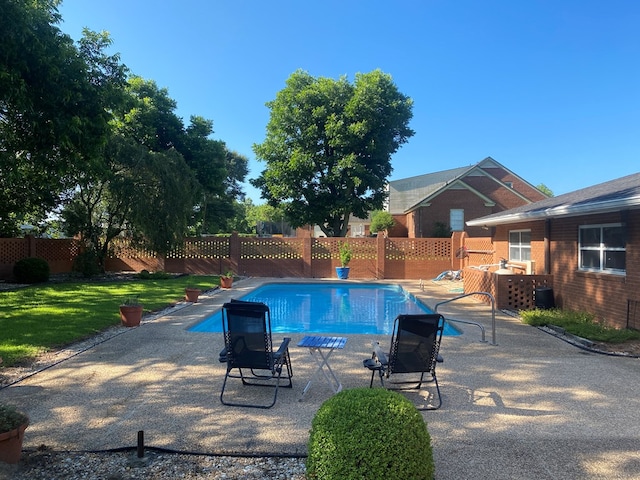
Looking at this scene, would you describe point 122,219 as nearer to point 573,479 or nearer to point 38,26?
point 38,26

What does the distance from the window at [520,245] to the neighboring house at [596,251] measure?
777 mm

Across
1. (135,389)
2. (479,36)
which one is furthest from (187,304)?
(479,36)

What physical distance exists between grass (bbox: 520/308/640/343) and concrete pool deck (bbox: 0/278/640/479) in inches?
35.5

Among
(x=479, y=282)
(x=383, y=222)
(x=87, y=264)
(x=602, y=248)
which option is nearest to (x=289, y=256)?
(x=87, y=264)

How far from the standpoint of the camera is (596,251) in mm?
8953

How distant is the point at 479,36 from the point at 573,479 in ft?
56.3

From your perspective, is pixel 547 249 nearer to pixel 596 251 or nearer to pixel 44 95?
pixel 596 251

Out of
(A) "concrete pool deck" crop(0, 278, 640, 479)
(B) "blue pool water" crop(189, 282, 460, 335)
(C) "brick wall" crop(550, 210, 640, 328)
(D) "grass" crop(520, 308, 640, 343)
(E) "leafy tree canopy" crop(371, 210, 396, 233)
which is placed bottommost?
(B) "blue pool water" crop(189, 282, 460, 335)

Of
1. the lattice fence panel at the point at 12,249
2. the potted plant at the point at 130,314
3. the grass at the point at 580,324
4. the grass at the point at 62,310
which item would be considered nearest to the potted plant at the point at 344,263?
the grass at the point at 62,310

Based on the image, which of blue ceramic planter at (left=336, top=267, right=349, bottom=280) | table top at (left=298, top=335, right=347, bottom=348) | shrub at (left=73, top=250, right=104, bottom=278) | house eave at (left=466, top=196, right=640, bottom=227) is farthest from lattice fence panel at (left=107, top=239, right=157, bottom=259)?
table top at (left=298, top=335, right=347, bottom=348)

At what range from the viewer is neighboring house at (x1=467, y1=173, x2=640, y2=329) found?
7.61 metres

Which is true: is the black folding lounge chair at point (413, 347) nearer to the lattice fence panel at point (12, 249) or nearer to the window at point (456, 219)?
the lattice fence panel at point (12, 249)

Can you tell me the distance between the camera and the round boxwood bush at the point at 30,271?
50.4ft

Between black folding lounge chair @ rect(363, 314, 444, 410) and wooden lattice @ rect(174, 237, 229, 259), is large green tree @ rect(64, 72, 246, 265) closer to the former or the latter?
wooden lattice @ rect(174, 237, 229, 259)
